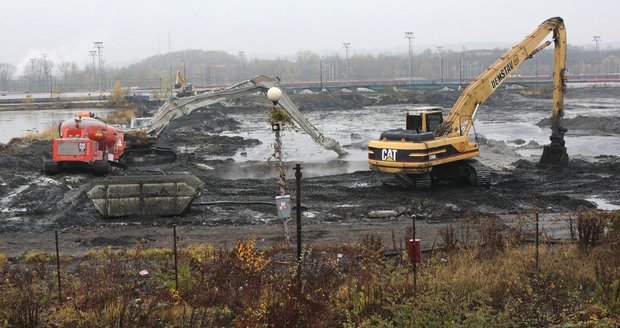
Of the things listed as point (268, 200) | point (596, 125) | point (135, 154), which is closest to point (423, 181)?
point (268, 200)

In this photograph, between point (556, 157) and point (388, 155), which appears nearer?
point (388, 155)

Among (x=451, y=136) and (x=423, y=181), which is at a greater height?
(x=451, y=136)

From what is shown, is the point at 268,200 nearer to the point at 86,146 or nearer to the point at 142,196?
the point at 142,196

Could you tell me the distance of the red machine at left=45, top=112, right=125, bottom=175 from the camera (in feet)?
81.2

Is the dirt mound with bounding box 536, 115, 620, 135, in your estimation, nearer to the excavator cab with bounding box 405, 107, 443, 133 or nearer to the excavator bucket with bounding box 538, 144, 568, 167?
the excavator bucket with bounding box 538, 144, 568, 167

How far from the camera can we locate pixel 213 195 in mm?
22203

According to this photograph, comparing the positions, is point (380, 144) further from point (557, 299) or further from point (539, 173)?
point (557, 299)

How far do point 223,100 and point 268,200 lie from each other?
11.0 metres

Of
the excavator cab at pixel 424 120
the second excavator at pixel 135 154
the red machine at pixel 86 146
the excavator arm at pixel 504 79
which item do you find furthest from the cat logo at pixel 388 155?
the red machine at pixel 86 146

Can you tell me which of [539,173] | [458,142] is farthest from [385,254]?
[539,173]

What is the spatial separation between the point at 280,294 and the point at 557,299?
3809 mm

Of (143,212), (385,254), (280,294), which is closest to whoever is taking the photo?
(280,294)

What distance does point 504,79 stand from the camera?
24328 mm

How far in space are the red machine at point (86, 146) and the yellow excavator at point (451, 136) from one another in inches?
394
